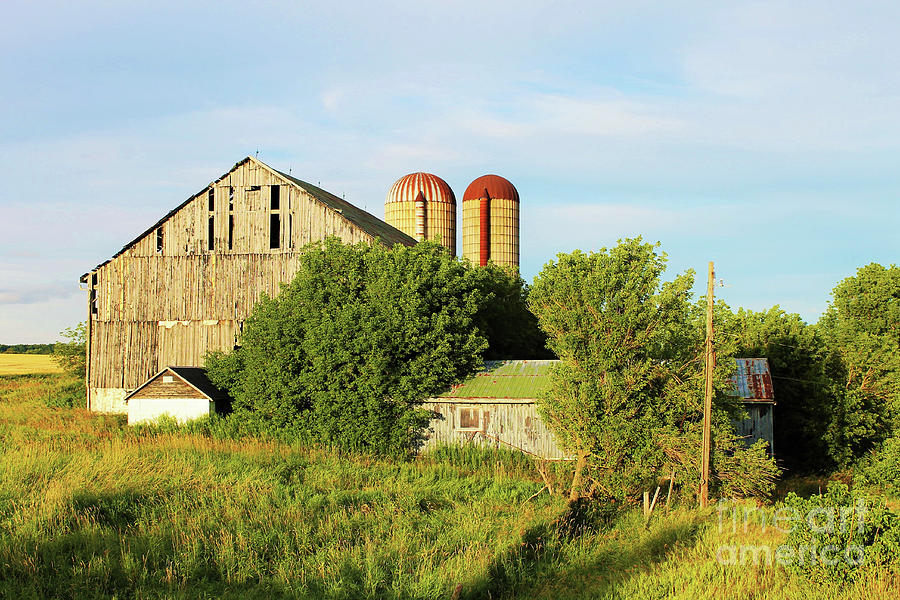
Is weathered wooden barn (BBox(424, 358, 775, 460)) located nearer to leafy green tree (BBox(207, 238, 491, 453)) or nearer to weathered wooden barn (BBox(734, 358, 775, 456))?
weathered wooden barn (BBox(734, 358, 775, 456))

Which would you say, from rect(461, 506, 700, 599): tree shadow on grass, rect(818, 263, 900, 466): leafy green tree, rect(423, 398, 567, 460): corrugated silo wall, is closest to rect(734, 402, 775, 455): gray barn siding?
rect(423, 398, 567, 460): corrugated silo wall

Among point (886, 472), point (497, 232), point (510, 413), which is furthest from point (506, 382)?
point (497, 232)

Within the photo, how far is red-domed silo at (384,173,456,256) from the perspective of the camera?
49281 mm

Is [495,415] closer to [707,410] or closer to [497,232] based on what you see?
[707,410]

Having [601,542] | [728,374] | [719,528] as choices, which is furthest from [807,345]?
[601,542]

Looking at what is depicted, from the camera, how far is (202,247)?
32.3 metres

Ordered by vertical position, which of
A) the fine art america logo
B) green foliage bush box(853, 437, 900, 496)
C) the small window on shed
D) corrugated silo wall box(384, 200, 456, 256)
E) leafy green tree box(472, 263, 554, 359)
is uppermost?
corrugated silo wall box(384, 200, 456, 256)

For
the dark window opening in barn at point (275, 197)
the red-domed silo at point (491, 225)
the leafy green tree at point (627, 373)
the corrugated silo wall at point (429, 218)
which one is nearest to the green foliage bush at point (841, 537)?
the leafy green tree at point (627, 373)

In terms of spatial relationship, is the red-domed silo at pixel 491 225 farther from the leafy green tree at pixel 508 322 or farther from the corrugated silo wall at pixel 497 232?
the leafy green tree at pixel 508 322

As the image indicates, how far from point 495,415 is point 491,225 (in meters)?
26.6

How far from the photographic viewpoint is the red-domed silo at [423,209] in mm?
49281

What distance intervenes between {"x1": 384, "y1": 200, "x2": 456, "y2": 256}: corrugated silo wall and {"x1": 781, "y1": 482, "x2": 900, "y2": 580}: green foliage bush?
38.0 meters

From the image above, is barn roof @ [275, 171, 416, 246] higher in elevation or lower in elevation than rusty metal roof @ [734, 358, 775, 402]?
higher

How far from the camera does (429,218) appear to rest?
49.3m
